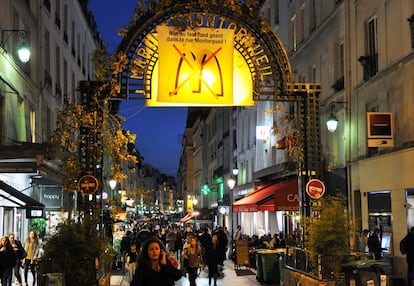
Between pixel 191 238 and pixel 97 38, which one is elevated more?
pixel 97 38

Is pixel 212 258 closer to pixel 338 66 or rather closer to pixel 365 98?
pixel 365 98

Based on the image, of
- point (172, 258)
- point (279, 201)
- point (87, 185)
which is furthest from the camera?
point (279, 201)

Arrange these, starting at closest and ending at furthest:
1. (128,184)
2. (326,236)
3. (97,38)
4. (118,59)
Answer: (326,236)
(118,59)
(97,38)
(128,184)

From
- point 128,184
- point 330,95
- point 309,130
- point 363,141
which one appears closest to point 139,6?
point 309,130

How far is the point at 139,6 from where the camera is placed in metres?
16.2

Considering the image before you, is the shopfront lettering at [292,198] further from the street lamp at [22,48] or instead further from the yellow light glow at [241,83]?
the street lamp at [22,48]

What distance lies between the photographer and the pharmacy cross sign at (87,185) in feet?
48.1

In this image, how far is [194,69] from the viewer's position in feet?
55.0

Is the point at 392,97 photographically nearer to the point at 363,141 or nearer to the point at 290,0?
the point at 363,141

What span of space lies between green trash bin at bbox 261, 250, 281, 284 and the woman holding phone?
12.9 m

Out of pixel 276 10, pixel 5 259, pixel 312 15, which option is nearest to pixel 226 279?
pixel 5 259

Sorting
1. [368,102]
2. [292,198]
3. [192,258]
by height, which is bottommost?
[192,258]

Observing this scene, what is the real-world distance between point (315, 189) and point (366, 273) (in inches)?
174

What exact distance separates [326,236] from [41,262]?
598cm
